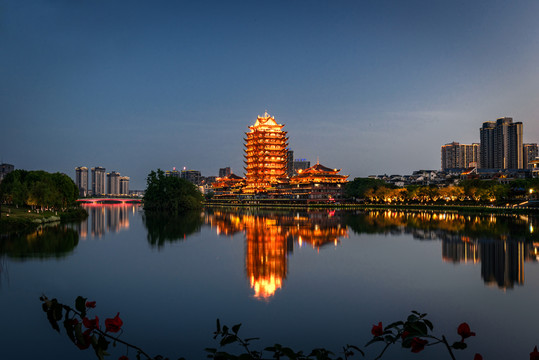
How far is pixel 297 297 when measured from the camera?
1958 centimetres

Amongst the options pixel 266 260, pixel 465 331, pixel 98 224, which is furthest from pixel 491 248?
pixel 98 224

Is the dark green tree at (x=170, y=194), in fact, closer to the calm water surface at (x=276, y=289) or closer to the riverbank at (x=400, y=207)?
the riverbank at (x=400, y=207)

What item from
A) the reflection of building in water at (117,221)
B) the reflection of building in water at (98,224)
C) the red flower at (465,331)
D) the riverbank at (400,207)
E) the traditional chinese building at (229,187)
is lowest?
the reflection of building in water at (117,221)

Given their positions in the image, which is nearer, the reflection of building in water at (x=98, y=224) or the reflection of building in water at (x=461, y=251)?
the reflection of building in water at (x=461, y=251)

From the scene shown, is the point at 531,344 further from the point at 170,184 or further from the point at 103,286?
the point at 170,184

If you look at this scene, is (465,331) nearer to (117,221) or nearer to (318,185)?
(117,221)

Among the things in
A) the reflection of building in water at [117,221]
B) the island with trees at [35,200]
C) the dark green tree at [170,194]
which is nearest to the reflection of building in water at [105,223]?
the reflection of building in water at [117,221]

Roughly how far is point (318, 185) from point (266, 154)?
19127mm

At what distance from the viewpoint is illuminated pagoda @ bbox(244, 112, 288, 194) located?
13025 centimetres

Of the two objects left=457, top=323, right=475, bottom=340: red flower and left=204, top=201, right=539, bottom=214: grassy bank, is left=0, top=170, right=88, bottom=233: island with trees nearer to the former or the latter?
left=457, top=323, right=475, bottom=340: red flower

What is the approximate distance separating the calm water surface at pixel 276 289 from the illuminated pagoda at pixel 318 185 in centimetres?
8741

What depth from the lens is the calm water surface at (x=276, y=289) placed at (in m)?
14.6

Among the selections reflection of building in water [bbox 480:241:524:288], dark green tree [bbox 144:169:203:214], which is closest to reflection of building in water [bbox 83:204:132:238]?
dark green tree [bbox 144:169:203:214]

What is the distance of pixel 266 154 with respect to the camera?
130500mm
